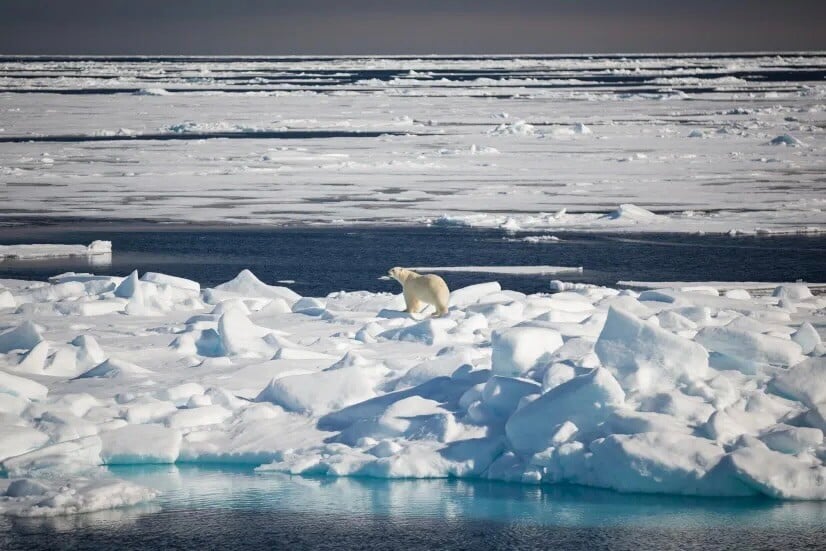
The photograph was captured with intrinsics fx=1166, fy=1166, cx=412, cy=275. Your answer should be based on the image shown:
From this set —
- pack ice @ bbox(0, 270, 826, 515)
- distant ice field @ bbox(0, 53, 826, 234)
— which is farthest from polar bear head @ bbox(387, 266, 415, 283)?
distant ice field @ bbox(0, 53, 826, 234)

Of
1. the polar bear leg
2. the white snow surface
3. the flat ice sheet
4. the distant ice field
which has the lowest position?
the polar bear leg

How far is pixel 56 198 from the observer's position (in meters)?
18.8

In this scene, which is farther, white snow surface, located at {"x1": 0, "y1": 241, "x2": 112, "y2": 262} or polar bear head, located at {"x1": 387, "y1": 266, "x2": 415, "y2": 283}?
white snow surface, located at {"x1": 0, "y1": 241, "x2": 112, "y2": 262}

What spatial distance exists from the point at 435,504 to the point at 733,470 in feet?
4.92

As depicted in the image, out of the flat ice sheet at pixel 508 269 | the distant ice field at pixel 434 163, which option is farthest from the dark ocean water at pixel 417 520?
the distant ice field at pixel 434 163

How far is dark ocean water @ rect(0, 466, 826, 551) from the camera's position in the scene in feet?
17.8

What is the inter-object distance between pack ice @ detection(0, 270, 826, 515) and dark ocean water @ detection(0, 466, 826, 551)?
115 millimetres

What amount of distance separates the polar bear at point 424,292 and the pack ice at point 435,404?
0.38 meters

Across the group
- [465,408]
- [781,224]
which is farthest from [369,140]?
[465,408]

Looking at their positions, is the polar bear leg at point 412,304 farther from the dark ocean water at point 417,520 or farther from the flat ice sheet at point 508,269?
the flat ice sheet at point 508,269

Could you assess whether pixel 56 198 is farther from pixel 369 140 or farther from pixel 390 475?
pixel 390 475

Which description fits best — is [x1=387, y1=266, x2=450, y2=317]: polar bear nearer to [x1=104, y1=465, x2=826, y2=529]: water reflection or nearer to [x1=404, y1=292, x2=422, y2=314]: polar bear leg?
[x1=404, y1=292, x2=422, y2=314]: polar bear leg

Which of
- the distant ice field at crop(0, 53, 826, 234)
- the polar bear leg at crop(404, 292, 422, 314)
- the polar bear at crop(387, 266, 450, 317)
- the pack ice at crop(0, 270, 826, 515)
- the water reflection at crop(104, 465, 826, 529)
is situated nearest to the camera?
the water reflection at crop(104, 465, 826, 529)

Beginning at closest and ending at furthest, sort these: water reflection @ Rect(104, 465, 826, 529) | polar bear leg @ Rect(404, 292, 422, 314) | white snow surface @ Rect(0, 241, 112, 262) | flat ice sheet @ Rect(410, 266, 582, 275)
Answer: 1. water reflection @ Rect(104, 465, 826, 529)
2. polar bear leg @ Rect(404, 292, 422, 314)
3. flat ice sheet @ Rect(410, 266, 582, 275)
4. white snow surface @ Rect(0, 241, 112, 262)
